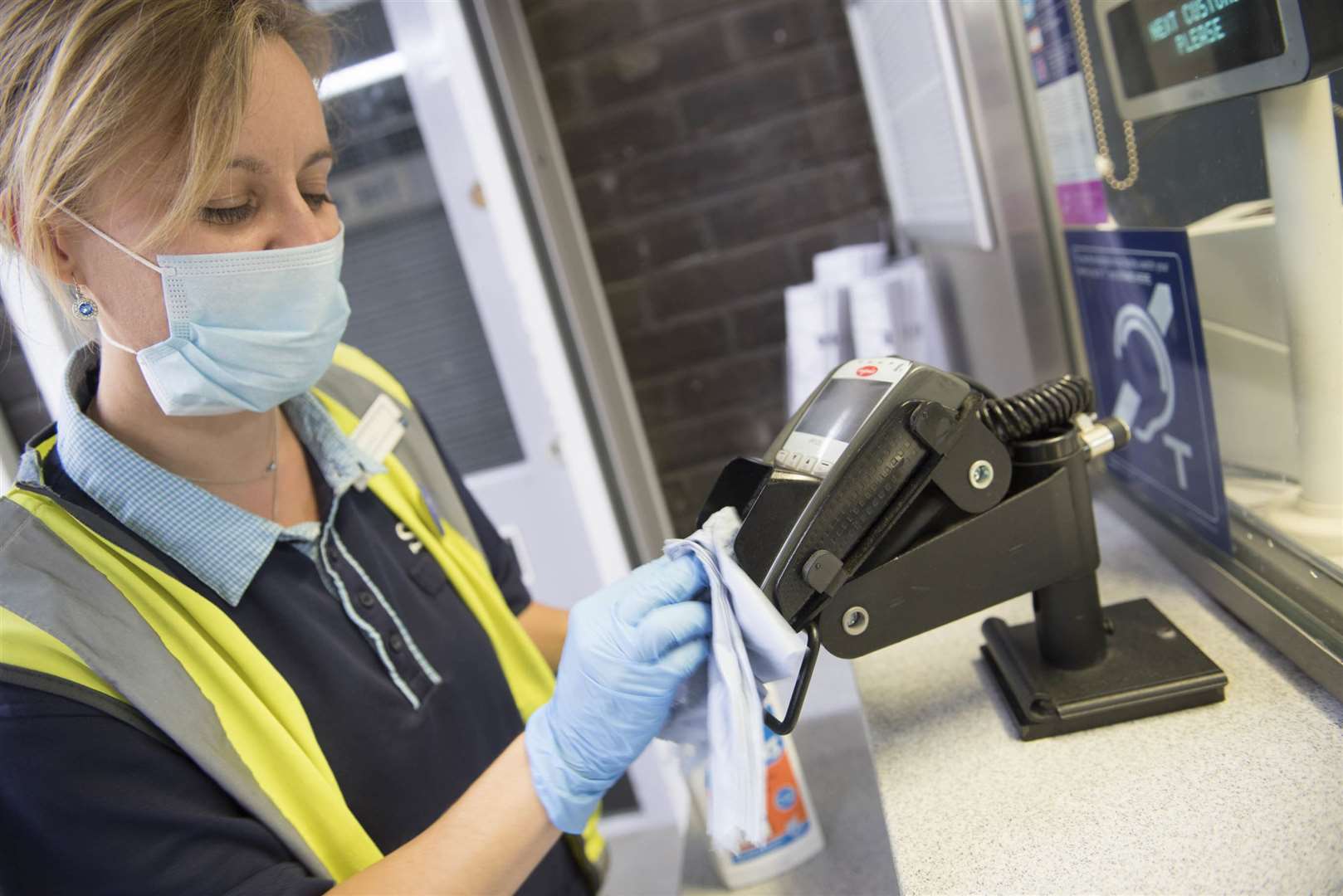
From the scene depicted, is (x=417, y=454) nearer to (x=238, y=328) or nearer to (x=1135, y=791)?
(x=238, y=328)

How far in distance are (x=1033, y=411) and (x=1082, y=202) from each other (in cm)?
47

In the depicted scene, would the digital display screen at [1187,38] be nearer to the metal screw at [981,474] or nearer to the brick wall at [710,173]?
the metal screw at [981,474]

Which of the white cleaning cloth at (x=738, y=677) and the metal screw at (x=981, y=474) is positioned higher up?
the metal screw at (x=981, y=474)

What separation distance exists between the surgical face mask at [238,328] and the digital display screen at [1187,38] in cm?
84

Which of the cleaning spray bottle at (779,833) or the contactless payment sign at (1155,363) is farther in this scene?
the cleaning spray bottle at (779,833)

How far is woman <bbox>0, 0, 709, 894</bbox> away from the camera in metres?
0.75

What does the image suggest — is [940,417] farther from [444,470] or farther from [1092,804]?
[444,470]

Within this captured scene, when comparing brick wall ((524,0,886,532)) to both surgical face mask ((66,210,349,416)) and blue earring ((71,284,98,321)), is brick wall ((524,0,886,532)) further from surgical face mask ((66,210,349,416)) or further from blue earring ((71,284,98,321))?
blue earring ((71,284,98,321))

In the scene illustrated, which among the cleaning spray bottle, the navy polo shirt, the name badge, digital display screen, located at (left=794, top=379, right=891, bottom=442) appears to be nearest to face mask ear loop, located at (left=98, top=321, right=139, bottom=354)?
the navy polo shirt

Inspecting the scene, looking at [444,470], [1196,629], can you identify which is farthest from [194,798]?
[1196,629]

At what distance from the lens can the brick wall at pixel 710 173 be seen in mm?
1970

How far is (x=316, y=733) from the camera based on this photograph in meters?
0.92

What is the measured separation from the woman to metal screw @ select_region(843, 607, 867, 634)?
123 mm

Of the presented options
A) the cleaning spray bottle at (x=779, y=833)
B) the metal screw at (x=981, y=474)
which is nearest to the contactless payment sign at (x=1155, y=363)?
the metal screw at (x=981, y=474)
